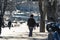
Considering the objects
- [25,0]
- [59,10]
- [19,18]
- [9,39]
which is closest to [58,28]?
[9,39]

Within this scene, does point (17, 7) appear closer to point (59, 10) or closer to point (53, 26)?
point (59, 10)

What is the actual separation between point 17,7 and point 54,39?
5771 centimetres

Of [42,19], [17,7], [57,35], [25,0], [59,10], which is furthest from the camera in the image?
[25,0]

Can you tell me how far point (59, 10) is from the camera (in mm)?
49312

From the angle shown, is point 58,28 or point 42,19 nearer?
point 58,28

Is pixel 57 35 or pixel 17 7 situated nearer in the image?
pixel 57 35

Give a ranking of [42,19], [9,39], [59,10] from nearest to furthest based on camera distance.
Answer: [9,39] → [42,19] → [59,10]

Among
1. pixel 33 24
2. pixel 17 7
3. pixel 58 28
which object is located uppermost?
pixel 58 28

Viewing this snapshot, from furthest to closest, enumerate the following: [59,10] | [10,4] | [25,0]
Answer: [25,0]
[10,4]
[59,10]

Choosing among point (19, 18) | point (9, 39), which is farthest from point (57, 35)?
point (19, 18)

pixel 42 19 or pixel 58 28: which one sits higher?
pixel 58 28

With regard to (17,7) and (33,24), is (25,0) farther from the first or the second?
(33,24)

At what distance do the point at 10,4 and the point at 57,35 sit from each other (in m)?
53.3

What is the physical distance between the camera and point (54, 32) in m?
10.2
